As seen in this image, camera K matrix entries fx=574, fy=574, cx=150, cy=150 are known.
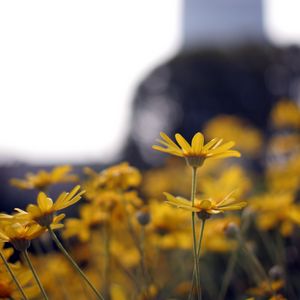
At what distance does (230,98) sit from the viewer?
583 inches

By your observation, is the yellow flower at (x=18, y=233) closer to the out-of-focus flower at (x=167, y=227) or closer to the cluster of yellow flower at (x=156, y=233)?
the cluster of yellow flower at (x=156, y=233)

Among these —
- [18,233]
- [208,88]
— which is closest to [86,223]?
[18,233]

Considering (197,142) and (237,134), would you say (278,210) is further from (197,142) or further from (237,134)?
(237,134)

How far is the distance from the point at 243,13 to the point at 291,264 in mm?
26480

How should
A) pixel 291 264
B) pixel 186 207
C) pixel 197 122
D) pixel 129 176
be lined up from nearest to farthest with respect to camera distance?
pixel 186 207, pixel 129 176, pixel 291 264, pixel 197 122

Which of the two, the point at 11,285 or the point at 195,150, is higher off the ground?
the point at 195,150

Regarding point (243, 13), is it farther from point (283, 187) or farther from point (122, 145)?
point (283, 187)

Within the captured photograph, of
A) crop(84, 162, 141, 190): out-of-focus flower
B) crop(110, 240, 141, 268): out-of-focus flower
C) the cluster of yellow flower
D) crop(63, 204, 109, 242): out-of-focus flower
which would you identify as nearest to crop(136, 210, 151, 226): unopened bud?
the cluster of yellow flower

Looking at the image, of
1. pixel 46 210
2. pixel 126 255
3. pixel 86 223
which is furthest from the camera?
pixel 126 255

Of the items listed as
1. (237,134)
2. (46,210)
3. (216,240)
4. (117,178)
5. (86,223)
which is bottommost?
(237,134)

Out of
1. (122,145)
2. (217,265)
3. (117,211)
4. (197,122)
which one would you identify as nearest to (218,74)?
(197,122)

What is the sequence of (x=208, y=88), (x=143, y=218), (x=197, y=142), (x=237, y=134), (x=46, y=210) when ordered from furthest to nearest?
(x=208, y=88)
(x=237, y=134)
(x=143, y=218)
(x=197, y=142)
(x=46, y=210)

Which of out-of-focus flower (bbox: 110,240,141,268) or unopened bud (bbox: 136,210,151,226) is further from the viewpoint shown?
out-of-focus flower (bbox: 110,240,141,268)

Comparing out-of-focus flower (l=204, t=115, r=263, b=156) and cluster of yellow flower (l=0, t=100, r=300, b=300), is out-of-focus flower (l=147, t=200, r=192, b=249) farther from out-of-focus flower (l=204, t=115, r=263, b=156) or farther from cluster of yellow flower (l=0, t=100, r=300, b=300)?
out-of-focus flower (l=204, t=115, r=263, b=156)
